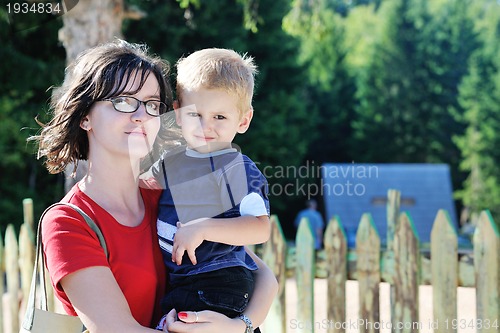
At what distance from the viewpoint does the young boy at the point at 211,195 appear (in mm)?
1816

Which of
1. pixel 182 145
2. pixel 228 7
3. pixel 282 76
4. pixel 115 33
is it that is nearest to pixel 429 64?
pixel 282 76

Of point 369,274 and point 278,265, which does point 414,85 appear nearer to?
point 278,265

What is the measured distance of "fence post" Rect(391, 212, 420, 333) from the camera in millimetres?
3816

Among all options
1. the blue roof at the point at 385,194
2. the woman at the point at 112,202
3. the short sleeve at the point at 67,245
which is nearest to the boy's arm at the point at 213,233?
the woman at the point at 112,202

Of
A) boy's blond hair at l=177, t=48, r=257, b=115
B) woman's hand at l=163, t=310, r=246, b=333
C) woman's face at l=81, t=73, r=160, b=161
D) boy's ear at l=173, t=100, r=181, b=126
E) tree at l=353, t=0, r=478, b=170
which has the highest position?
tree at l=353, t=0, r=478, b=170

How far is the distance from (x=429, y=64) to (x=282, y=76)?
1134 centimetres

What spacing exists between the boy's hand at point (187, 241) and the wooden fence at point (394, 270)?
2178 mm

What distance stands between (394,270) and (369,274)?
15 centimetres

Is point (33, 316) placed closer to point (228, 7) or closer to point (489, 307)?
point (489, 307)

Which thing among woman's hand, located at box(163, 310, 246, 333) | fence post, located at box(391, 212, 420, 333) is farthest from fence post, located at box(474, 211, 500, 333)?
woman's hand, located at box(163, 310, 246, 333)

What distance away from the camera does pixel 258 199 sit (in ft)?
6.06

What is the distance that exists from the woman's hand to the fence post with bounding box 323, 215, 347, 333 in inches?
86.5

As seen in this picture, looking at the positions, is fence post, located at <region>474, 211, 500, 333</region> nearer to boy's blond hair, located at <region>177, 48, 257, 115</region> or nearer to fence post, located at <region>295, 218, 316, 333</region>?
fence post, located at <region>295, 218, 316, 333</region>

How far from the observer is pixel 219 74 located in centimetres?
197
